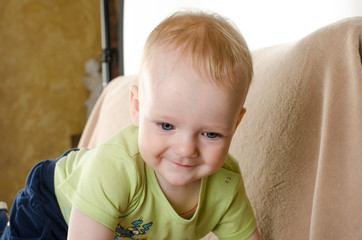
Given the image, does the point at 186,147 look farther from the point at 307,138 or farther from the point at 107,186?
the point at 307,138

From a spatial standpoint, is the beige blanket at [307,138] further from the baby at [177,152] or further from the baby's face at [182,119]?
the baby's face at [182,119]

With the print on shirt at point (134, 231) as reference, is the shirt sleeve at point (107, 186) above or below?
above

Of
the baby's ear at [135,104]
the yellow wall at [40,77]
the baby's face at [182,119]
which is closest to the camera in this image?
the baby's face at [182,119]

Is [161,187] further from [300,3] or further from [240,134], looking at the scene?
[300,3]

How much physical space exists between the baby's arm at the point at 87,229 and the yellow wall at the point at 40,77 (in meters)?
1.95

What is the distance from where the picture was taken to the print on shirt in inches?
28.3

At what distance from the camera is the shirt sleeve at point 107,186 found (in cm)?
64

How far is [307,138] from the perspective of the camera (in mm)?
791

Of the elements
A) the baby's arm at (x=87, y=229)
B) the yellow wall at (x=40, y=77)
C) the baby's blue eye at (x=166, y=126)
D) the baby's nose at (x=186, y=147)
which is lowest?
the yellow wall at (x=40, y=77)

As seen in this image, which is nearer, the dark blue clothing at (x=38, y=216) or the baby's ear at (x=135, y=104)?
the baby's ear at (x=135, y=104)

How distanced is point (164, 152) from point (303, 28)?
1.77ft

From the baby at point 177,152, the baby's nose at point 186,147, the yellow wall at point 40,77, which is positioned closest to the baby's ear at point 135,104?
the baby at point 177,152

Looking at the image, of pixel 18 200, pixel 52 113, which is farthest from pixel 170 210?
pixel 52 113

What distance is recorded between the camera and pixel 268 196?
2.68 feet
